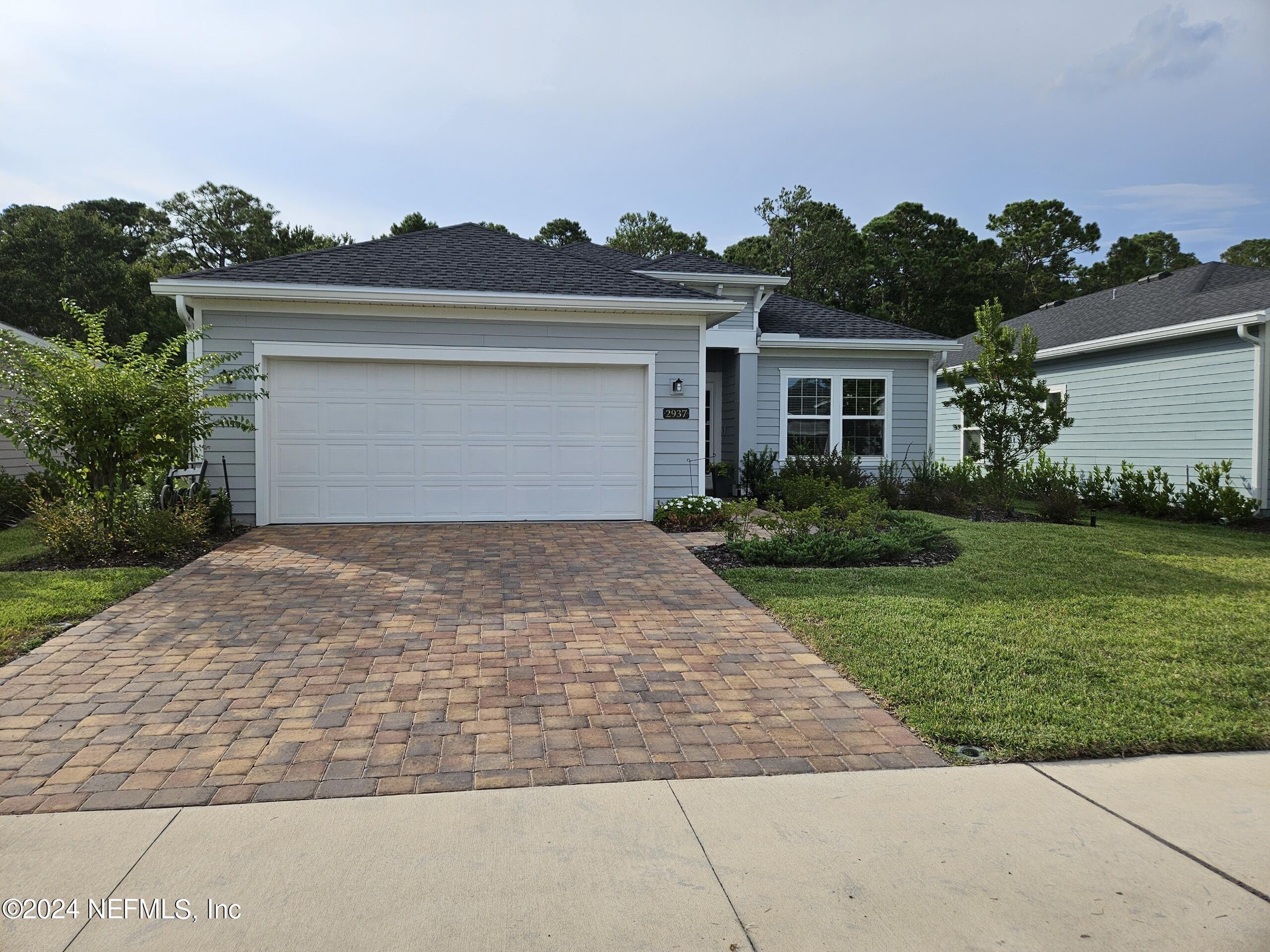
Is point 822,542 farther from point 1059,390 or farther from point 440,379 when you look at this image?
point 1059,390

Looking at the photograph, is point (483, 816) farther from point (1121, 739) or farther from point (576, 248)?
point (576, 248)

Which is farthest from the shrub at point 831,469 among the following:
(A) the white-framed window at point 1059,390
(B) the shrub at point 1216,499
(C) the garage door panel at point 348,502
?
(C) the garage door panel at point 348,502

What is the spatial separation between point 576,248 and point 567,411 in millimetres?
7155

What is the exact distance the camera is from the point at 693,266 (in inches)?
582

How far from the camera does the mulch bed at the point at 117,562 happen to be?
760 cm

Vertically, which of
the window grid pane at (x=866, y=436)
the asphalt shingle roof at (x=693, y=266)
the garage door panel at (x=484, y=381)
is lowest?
the window grid pane at (x=866, y=436)

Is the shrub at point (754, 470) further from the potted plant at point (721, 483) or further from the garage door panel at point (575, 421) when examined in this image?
the garage door panel at point (575, 421)

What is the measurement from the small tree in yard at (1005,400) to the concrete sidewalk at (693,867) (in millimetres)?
10309

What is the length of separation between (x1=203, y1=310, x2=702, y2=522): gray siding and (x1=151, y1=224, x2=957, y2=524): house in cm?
2

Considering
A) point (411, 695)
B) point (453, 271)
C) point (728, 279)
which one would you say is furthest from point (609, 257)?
point (411, 695)

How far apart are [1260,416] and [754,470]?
25.1 feet

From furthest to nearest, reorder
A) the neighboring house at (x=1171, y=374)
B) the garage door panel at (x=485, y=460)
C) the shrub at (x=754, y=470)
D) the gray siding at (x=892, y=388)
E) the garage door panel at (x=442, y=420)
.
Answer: the gray siding at (x=892, y=388) → the shrub at (x=754, y=470) → the neighboring house at (x=1171, y=374) → the garage door panel at (x=485, y=460) → the garage door panel at (x=442, y=420)

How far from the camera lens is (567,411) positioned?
35.8 ft

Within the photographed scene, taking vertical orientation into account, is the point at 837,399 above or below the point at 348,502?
above
